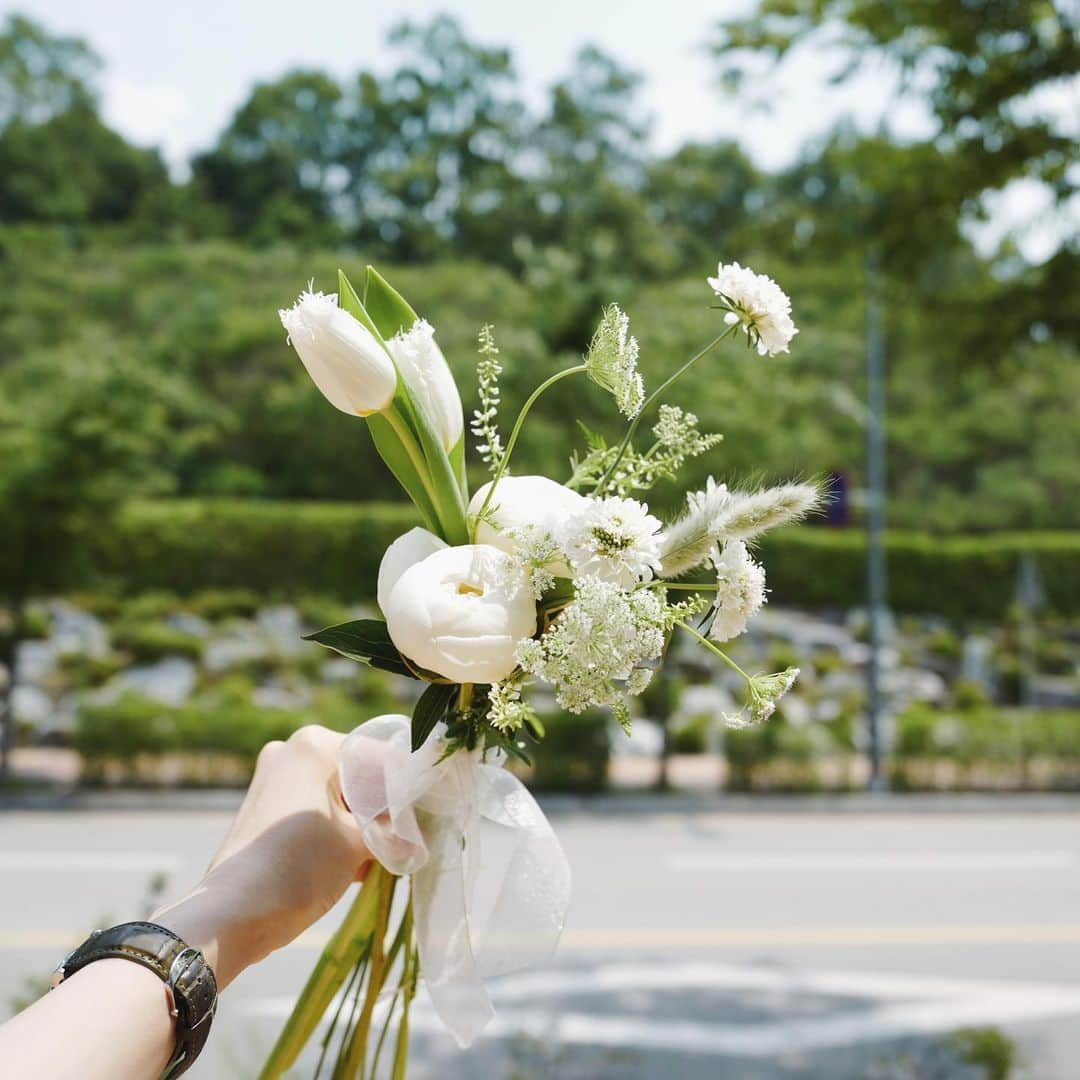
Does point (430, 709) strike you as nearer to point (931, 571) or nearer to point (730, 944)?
point (730, 944)

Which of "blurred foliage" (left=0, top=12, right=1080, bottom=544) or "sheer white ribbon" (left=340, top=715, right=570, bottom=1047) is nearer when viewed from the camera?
"sheer white ribbon" (left=340, top=715, right=570, bottom=1047)

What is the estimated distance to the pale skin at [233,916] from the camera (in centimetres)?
88

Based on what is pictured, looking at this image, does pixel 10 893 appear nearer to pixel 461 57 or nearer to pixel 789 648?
pixel 789 648

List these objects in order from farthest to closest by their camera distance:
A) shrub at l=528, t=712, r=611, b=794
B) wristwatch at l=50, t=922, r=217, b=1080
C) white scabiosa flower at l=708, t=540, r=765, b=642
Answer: shrub at l=528, t=712, r=611, b=794 → white scabiosa flower at l=708, t=540, r=765, b=642 → wristwatch at l=50, t=922, r=217, b=1080

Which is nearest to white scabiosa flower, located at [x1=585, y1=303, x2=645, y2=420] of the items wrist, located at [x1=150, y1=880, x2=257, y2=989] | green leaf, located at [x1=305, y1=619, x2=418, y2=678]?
green leaf, located at [x1=305, y1=619, x2=418, y2=678]

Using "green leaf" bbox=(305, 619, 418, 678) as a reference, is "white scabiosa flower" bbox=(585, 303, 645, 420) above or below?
above

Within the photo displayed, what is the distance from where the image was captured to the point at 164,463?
59.8 ft

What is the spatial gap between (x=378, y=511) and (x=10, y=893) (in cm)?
1112

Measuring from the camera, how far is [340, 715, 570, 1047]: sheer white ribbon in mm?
1180

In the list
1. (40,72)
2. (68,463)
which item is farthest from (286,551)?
(40,72)

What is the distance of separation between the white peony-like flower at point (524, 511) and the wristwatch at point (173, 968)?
47cm

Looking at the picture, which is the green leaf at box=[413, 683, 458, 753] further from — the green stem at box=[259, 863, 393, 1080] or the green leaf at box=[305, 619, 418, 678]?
the green stem at box=[259, 863, 393, 1080]

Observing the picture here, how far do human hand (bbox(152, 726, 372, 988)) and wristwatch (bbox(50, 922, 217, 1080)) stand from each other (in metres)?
0.03

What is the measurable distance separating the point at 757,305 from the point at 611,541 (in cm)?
29
